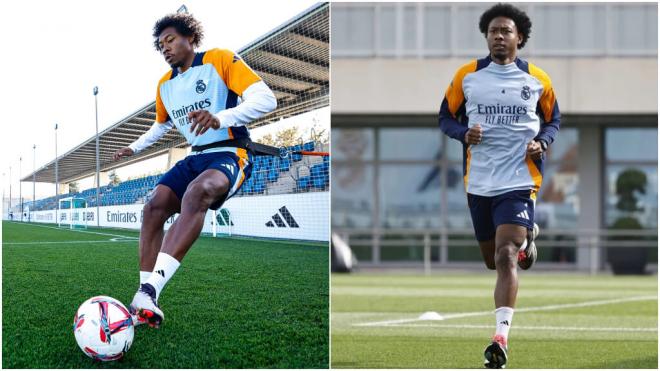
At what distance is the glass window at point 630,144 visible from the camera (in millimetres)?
22344

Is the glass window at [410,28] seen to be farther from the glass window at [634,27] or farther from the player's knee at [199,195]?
the player's knee at [199,195]

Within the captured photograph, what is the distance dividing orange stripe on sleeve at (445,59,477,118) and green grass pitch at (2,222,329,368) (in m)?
1.06

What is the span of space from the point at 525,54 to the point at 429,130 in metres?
3.79

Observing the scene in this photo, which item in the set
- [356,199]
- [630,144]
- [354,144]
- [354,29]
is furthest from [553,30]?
[356,199]

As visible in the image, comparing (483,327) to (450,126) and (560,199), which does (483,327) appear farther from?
(560,199)

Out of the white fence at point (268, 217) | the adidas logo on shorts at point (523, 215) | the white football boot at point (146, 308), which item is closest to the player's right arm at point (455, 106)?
the adidas logo on shorts at point (523, 215)

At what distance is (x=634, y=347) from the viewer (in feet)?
23.0

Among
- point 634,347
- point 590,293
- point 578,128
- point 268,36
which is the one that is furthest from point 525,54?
point 268,36

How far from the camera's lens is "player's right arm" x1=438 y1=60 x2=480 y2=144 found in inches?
205

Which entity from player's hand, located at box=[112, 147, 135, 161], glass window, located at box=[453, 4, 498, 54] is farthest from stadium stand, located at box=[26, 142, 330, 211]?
glass window, located at box=[453, 4, 498, 54]

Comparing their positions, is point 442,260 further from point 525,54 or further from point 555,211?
point 525,54

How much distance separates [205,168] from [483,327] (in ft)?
14.0

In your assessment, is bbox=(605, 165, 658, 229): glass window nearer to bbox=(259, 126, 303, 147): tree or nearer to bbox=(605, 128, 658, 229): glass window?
bbox=(605, 128, 658, 229): glass window

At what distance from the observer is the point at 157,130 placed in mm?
5184
